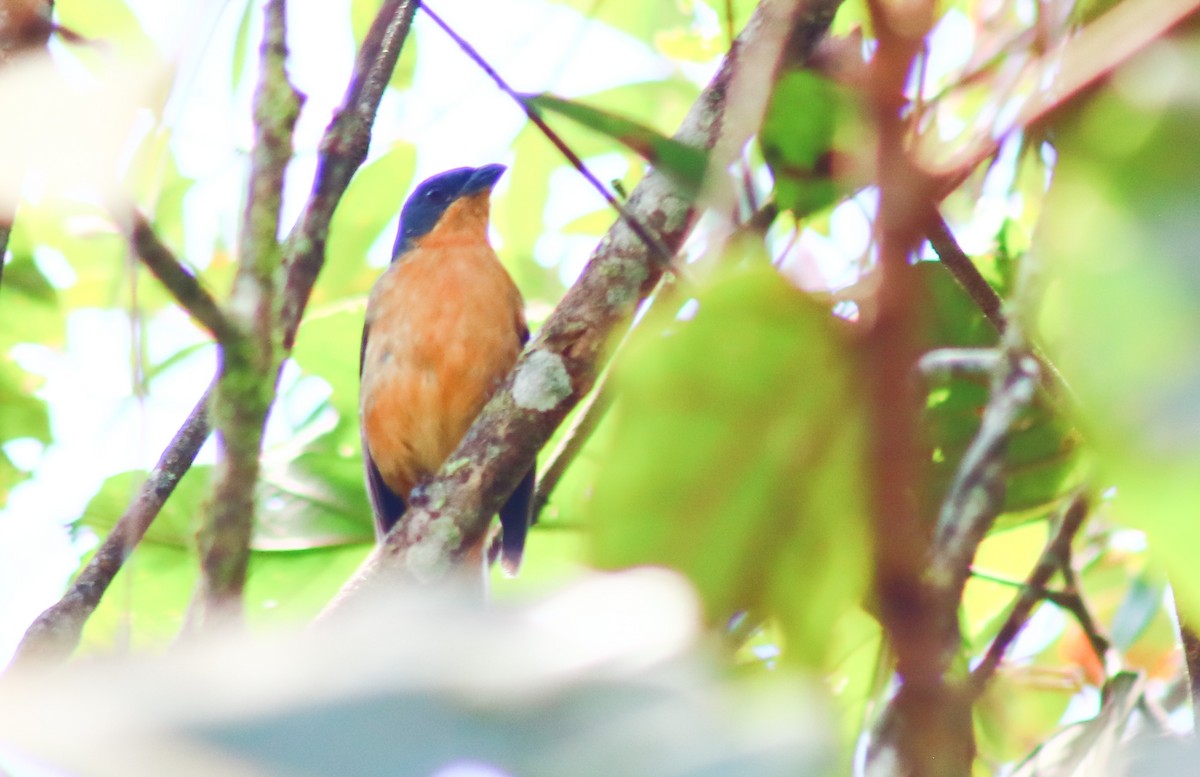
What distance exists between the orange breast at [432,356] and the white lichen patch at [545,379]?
1822 mm

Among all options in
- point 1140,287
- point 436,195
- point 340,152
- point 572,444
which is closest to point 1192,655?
point 1140,287

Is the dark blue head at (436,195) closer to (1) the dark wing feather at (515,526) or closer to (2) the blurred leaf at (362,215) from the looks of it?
(2) the blurred leaf at (362,215)

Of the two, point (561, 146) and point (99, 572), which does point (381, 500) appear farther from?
point (561, 146)

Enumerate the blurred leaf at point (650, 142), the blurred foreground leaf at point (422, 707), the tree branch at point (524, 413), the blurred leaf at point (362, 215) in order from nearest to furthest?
the blurred foreground leaf at point (422, 707)
the blurred leaf at point (650, 142)
the tree branch at point (524, 413)
the blurred leaf at point (362, 215)

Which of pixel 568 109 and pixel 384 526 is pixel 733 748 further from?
pixel 384 526

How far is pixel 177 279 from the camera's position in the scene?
57.0 inches

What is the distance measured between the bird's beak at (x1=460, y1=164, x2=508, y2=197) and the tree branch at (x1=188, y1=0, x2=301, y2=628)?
3.28 meters

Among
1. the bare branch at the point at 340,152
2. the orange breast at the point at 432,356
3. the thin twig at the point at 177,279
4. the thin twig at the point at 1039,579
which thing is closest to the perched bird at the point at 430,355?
the orange breast at the point at 432,356

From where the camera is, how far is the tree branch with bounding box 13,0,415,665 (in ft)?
8.38

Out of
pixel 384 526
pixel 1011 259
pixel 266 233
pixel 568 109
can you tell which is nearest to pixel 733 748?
pixel 568 109

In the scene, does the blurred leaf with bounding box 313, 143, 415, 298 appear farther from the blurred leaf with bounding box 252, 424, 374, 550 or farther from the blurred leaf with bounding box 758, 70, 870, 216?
the blurred leaf with bounding box 758, 70, 870, 216

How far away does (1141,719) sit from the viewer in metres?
1.40

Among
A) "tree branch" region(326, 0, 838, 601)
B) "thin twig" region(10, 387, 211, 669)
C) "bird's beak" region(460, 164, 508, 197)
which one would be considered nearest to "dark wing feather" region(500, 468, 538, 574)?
"tree branch" region(326, 0, 838, 601)

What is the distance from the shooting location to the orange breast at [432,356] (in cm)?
480
